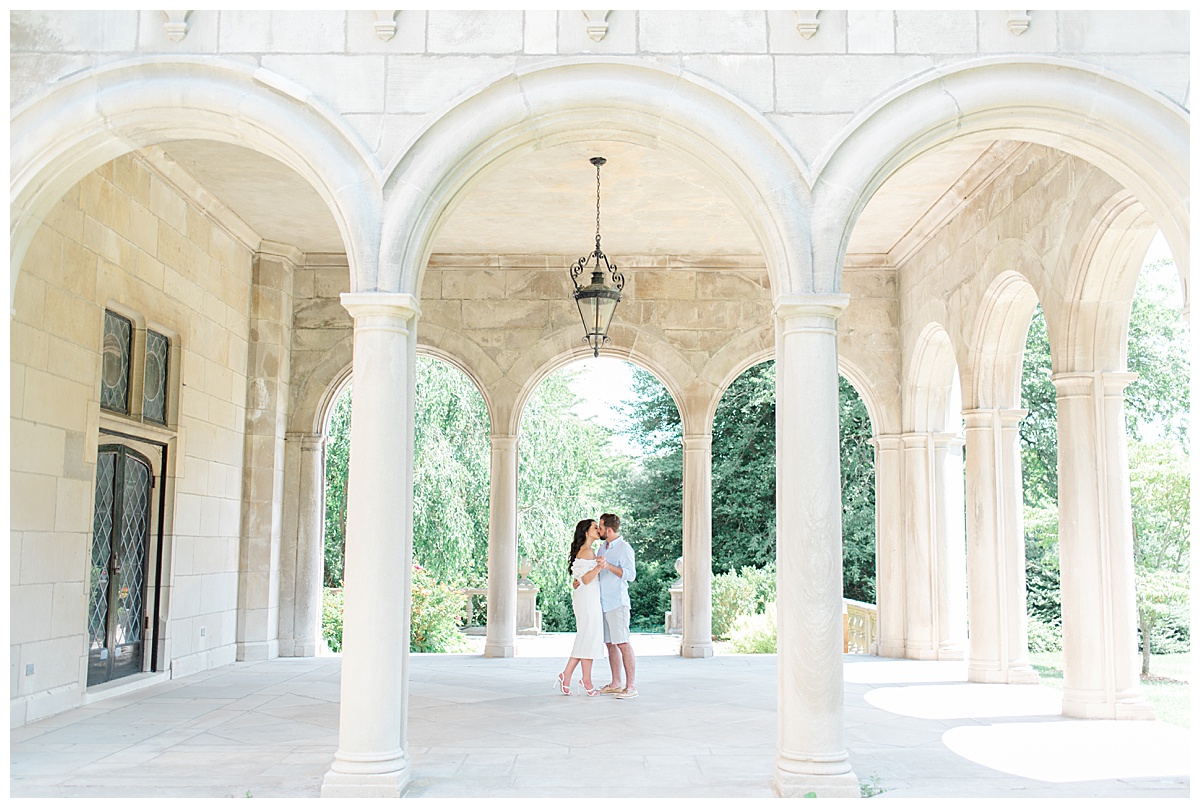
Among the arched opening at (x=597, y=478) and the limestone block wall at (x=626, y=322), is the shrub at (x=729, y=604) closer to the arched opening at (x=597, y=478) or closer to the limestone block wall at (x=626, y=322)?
the arched opening at (x=597, y=478)

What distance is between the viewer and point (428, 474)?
18312mm

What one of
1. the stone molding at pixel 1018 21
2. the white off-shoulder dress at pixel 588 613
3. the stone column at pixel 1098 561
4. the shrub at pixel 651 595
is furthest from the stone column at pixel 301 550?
the shrub at pixel 651 595

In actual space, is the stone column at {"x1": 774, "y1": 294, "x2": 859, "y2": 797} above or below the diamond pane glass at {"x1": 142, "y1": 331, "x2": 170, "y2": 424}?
below

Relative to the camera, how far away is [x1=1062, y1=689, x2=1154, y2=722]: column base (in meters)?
7.46

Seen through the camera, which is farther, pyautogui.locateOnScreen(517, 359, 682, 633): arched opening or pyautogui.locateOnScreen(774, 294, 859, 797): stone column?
pyautogui.locateOnScreen(517, 359, 682, 633): arched opening

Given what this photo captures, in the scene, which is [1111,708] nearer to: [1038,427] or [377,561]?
[377,561]

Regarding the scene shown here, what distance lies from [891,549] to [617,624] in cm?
479

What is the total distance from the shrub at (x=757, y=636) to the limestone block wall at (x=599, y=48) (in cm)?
939

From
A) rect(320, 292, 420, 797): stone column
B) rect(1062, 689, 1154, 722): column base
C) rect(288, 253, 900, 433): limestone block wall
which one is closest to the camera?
rect(320, 292, 420, 797): stone column

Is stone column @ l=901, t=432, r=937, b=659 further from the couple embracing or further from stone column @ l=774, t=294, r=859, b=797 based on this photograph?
stone column @ l=774, t=294, r=859, b=797

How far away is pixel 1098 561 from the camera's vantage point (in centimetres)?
760

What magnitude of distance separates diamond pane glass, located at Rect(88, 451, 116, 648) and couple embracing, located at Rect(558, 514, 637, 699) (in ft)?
12.4

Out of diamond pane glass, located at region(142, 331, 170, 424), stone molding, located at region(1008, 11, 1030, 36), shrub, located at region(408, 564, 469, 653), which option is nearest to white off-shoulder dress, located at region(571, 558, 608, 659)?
diamond pane glass, located at region(142, 331, 170, 424)
